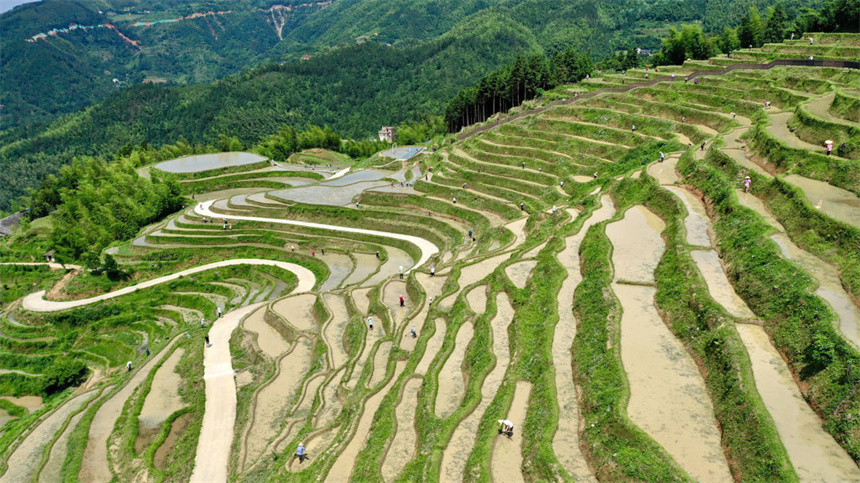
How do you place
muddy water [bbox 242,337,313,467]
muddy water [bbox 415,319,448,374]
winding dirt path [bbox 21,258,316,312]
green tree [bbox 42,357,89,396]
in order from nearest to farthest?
muddy water [bbox 242,337,313,467] < muddy water [bbox 415,319,448,374] < green tree [bbox 42,357,89,396] < winding dirt path [bbox 21,258,316,312]

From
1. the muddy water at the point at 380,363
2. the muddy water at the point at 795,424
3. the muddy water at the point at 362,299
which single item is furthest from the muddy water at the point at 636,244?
the muddy water at the point at 362,299

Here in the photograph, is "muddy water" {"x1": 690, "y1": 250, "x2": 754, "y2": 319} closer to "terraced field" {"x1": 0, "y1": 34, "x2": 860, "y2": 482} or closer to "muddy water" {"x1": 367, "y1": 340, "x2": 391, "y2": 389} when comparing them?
"terraced field" {"x1": 0, "y1": 34, "x2": 860, "y2": 482}

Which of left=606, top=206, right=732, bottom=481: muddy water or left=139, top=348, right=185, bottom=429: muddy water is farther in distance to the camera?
left=139, top=348, right=185, bottom=429: muddy water

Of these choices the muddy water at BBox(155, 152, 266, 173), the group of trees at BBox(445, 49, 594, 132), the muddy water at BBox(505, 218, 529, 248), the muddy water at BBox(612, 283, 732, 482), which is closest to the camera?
the muddy water at BBox(612, 283, 732, 482)

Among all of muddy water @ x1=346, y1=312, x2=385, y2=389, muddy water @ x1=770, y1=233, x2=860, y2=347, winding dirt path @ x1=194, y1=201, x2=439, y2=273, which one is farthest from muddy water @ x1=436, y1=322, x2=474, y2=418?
winding dirt path @ x1=194, y1=201, x2=439, y2=273

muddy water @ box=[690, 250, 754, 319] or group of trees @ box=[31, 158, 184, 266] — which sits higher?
muddy water @ box=[690, 250, 754, 319]

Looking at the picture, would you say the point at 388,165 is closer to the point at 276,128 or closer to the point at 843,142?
the point at 843,142

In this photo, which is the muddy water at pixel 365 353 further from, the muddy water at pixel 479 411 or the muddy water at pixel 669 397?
the muddy water at pixel 669 397
